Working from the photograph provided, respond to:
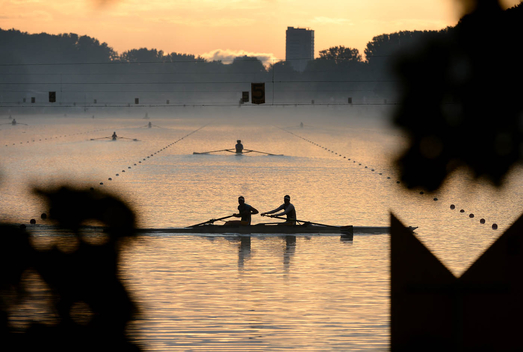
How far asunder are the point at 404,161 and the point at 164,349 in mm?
7655

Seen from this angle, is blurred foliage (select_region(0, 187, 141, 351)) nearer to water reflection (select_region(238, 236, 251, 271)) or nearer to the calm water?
the calm water

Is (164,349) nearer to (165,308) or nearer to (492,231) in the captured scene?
(165,308)

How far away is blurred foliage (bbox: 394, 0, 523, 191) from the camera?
5.42 m

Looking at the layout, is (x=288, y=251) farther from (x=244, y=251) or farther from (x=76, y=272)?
(x=76, y=272)

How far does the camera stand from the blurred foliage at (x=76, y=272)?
4988 millimetres

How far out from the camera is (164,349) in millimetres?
12203

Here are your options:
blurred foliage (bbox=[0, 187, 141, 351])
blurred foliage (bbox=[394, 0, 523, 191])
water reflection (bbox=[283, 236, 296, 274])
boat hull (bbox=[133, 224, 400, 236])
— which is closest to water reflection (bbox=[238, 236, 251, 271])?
boat hull (bbox=[133, 224, 400, 236])

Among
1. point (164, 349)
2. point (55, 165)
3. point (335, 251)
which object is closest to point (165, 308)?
point (164, 349)

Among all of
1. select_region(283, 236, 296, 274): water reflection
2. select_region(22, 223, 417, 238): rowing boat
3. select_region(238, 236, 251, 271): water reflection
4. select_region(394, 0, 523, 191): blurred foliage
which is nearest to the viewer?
select_region(394, 0, 523, 191): blurred foliage

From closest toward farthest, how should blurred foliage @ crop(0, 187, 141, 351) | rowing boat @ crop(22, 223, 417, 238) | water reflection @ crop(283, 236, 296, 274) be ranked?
blurred foliage @ crop(0, 187, 141, 351)
water reflection @ crop(283, 236, 296, 274)
rowing boat @ crop(22, 223, 417, 238)

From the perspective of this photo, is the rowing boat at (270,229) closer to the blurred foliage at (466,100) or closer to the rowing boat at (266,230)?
the rowing boat at (266,230)

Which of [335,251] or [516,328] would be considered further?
[335,251]

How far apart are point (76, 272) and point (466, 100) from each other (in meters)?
3.24

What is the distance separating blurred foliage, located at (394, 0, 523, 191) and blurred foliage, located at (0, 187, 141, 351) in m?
2.30
